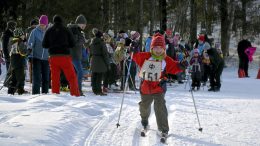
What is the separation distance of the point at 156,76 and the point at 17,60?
549 cm

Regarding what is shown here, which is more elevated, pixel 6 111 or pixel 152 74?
pixel 152 74

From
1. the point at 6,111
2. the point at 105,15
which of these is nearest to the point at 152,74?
the point at 6,111

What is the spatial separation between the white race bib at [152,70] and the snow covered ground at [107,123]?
89 cm

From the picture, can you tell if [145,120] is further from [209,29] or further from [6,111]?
[209,29]

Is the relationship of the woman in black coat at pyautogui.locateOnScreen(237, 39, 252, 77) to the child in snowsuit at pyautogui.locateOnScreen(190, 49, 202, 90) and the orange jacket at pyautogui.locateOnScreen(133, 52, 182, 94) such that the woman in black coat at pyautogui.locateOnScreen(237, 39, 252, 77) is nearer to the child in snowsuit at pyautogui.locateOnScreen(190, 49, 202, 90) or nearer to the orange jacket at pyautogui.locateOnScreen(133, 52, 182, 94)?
the child in snowsuit at pyautogui.locateOnScreen(190, 49, 202, 90)

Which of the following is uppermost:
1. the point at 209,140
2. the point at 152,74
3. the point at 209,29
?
the point at 209,29

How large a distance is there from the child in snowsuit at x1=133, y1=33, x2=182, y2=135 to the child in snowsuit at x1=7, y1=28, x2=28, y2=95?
4.91 meters

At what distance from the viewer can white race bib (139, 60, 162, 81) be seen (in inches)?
288

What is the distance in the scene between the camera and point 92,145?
6.50m

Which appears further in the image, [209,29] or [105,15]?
[209,29]

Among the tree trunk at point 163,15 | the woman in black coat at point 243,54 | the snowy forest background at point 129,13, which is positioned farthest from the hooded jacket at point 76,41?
the tree trunk at point 163,15

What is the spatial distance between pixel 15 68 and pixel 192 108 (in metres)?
4.62

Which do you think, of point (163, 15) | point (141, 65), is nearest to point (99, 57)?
point (141, 65)

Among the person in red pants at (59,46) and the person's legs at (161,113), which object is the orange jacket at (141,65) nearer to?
the person's legs at (161,113)
